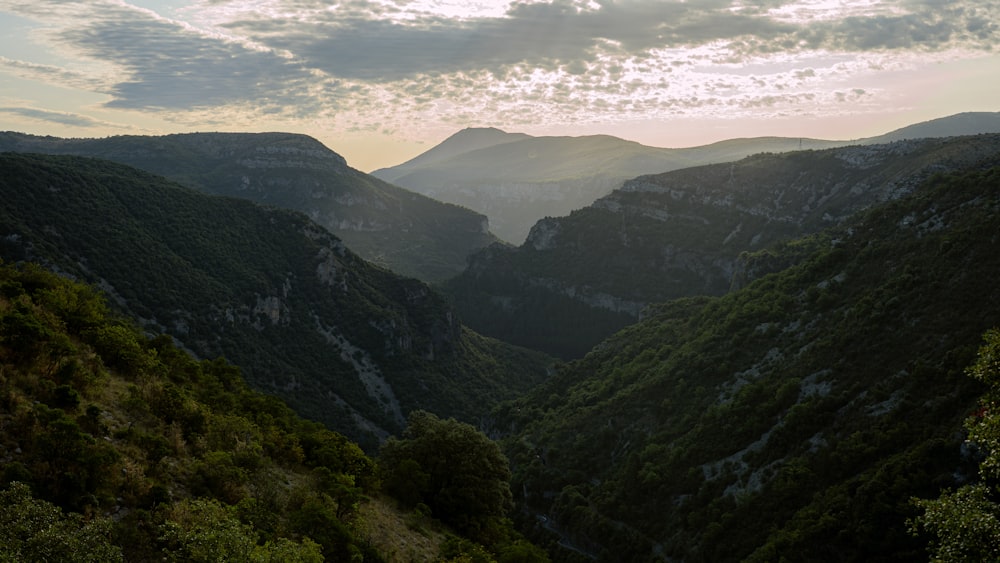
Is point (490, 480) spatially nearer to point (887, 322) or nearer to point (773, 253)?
point (887, 322)

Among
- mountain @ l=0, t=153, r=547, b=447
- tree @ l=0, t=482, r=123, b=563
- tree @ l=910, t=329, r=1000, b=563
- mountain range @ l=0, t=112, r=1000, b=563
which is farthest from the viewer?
mountain @ l=0, t=153, r=547, b=447

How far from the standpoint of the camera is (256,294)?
159 meters

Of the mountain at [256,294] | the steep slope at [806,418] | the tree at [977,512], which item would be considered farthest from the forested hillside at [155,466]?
the mountain at [256,294]

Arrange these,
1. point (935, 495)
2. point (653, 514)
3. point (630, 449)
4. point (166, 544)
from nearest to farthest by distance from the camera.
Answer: point (166, 544)
point (935, 495)
point (653, 514)
point (630, 449)

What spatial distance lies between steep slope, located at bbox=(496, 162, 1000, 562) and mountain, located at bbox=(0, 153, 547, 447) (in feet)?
240

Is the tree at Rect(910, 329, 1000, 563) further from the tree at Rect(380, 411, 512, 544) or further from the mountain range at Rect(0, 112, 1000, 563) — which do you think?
the tree at Rect(380, 411, 512, 544)

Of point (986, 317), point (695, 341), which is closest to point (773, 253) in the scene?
point (695, 341)

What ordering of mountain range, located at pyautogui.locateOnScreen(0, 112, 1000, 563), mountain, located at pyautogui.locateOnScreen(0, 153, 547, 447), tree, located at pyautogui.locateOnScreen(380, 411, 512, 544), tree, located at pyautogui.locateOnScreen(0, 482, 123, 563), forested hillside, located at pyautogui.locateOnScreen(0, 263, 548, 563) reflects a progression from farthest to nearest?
mountain, located at pyautogui.locateOnScreen(0, 153, 547, 447)
tree, located at pyautogui.locateOnScreen(380, 411, 512, 544)
mountain range, located at pyautogui.locateOnScreen(0, 112, 1000, 563)
forested hillside, located at pyautogui.locateOnScreen(0, 263, 548, 563)
tree, located at pyautogui.locateOnScreen(0, 482, 123, 563)

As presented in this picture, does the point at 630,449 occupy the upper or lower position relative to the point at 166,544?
lower

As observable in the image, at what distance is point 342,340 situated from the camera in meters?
172

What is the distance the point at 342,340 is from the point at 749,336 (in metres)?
121

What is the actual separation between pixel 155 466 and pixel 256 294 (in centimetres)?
14033

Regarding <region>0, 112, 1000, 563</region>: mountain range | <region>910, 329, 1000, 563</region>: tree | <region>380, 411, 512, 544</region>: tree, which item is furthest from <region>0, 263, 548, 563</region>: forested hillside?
<region>910, 329, 1000, 563</region>: tree

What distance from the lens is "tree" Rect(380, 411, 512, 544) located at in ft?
153
